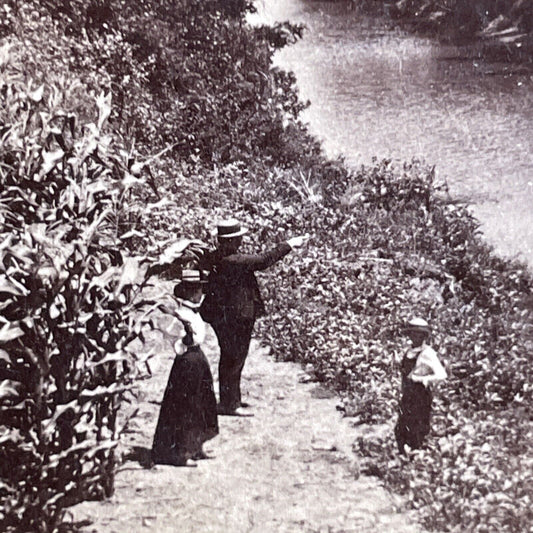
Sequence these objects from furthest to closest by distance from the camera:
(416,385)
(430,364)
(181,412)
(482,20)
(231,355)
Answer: (482,20)
(231,355)
(181,412)
(416,385)
(430,364)

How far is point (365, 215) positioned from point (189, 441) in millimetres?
5546

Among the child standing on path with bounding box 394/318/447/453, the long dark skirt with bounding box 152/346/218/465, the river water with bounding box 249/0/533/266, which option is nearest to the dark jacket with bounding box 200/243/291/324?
the long dark skirt with bounding box 152/346/218/465

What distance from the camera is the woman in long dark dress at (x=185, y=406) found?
6020mm

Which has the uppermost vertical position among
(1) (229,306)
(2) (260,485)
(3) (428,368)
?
(1) (229,306)

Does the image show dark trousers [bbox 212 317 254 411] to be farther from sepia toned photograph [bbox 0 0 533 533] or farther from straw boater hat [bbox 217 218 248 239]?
straw boater hat [bbox 217 218 248 239]

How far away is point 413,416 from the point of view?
6059mm

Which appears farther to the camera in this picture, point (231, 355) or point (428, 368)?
point (231, 355)

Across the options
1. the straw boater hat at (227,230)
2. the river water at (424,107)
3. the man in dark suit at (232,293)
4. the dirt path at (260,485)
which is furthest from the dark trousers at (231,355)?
the river water at (424,107)

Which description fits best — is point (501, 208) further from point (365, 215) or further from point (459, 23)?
point (459, 23)

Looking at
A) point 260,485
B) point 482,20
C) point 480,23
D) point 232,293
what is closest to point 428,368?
point 260,485

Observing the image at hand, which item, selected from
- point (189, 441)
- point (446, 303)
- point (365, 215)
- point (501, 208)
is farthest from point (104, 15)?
point (189, 441)

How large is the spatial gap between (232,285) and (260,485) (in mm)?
1679

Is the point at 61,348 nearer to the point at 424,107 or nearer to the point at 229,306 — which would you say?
the point at 229,306

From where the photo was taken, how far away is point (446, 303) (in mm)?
8938
